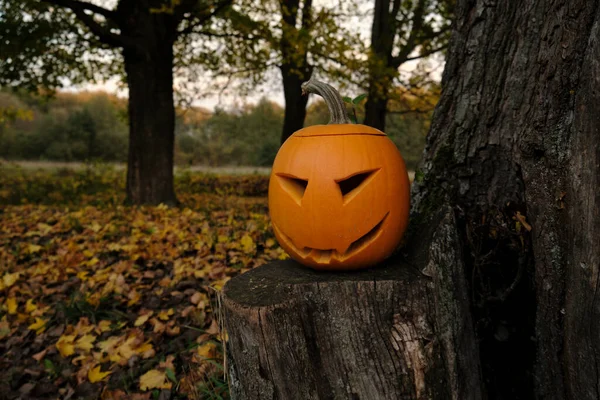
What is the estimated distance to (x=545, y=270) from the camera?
1.77 metres

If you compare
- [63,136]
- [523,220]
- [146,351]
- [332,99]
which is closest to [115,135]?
[63,136]

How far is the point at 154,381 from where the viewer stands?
7.98ft

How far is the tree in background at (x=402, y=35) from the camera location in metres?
9.21

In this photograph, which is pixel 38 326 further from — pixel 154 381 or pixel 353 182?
pixel 353 182

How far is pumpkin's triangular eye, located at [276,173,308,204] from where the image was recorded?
1812 millimetres

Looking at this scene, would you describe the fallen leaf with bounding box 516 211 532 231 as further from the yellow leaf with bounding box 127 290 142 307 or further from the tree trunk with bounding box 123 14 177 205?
the tree trunk with bounding box 123 14 177 205

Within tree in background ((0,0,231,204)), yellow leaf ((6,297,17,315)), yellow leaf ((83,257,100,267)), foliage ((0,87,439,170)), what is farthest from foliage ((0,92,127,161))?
yellow leaf ((6,297,17,315))

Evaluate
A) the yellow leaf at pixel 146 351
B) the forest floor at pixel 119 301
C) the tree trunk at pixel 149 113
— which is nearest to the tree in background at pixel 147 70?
the tree trunk at pixel 149 113

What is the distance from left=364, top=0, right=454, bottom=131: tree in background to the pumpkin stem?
6850 millimetres

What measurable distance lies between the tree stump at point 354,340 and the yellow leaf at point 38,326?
7.08ft

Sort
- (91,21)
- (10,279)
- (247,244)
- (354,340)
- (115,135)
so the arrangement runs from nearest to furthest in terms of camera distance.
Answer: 1. (354,340)
2. (10,279)
3. (247,244)
4. (91,21)
5. (115,135)

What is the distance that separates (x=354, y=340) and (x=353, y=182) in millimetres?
666

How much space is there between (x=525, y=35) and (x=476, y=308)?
1.29 metres

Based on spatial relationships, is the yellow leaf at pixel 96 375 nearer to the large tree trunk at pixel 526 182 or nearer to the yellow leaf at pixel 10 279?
the yellow leaf at pixel 10 279
